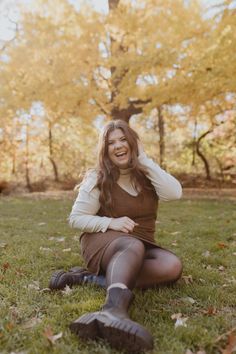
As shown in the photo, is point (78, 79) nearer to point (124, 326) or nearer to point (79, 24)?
point (79, 24)

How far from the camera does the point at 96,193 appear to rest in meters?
3.22

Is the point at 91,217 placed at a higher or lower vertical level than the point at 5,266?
higher

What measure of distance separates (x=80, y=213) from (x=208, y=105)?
35.8 feet

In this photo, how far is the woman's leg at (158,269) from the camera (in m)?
3.07

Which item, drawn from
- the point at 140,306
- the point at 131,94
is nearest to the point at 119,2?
the point at 131,94

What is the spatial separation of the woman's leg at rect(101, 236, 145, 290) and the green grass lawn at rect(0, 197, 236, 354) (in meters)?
0.27

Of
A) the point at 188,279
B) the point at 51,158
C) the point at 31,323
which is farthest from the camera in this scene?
the point at 51,158

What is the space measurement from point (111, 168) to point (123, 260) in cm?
84

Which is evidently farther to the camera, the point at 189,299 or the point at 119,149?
the point at 119,149

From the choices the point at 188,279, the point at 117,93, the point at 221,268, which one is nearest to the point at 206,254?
the point at 221,268

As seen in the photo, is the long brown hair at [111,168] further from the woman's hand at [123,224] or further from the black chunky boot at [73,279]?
the black chunky boot at [73,279]

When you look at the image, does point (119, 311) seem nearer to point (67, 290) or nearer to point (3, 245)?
point (67, 290)

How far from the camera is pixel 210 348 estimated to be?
2227 mm

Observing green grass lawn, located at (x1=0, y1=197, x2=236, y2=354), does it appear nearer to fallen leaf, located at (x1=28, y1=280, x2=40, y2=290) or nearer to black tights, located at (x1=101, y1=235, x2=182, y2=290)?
fallen leaf, located at (x1=28, y1=280, x2=40, y2=290)
